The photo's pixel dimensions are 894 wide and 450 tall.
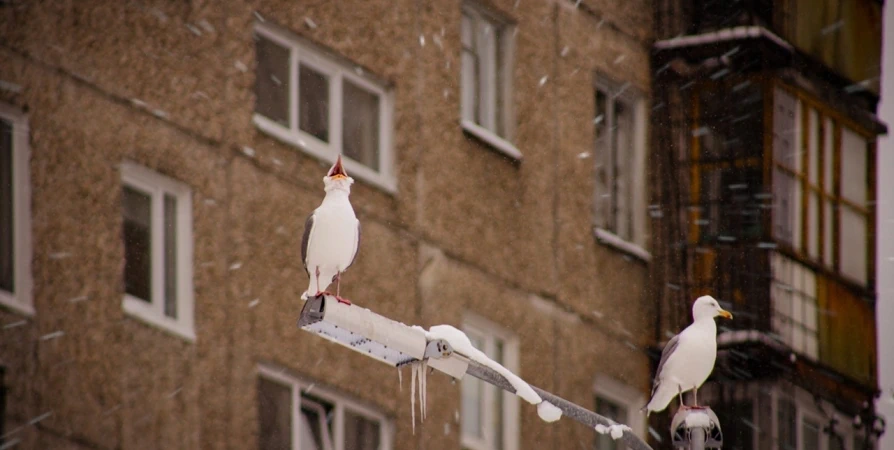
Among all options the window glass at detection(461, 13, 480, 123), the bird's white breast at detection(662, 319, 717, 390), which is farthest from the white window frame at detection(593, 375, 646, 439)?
the bird's white breast at detection(662, 319, 717, 390)

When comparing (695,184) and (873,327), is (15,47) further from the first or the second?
(873,327)

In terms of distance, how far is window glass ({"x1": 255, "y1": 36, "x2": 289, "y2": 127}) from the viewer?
1477 cm

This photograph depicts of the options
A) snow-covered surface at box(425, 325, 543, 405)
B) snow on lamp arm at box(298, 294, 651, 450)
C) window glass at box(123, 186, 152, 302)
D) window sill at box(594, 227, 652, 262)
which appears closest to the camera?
snow on lamp arm at box(298, 294, 651, 450)

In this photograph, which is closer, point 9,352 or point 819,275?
point 9,352

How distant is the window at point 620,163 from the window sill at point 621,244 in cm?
11

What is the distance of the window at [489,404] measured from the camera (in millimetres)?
16172

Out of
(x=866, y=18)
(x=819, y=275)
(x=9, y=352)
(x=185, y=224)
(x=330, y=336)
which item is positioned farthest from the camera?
(x=866, y=18)

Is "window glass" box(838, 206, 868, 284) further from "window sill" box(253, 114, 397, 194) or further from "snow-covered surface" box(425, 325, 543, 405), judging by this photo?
"snow-covered surface" box(425, 325, 543, 405)

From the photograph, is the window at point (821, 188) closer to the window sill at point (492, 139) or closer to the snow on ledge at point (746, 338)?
the snow on ledge at point (746, 338)

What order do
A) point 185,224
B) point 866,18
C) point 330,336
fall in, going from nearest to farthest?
1. point 330,336
2. point 185,224
3. point 866,18

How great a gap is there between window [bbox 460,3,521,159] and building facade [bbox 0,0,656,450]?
3cm

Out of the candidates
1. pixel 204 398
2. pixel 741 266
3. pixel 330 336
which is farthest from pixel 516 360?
pixel 330 336

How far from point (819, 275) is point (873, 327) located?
3.66 feet

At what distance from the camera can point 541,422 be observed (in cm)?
1650
